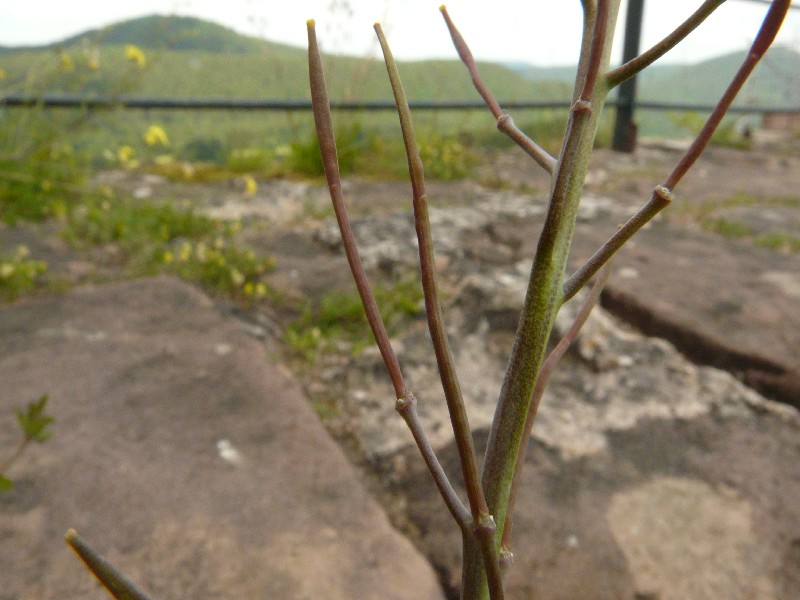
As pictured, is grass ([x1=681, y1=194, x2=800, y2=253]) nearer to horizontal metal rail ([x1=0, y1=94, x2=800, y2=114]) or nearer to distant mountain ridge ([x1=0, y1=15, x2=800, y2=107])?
distant mountain ridge ([x1=0, y1=15, x2=800, y2=107])

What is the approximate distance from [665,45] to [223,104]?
225cm

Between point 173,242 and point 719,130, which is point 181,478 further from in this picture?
point 719,130

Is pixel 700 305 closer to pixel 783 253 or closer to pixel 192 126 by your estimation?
pixel 783 253

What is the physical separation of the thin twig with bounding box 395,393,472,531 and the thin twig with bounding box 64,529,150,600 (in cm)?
14

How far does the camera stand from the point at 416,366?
3.51 feet

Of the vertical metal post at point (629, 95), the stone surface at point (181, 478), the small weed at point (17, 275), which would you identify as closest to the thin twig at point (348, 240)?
the stone surface at point (181, 478)

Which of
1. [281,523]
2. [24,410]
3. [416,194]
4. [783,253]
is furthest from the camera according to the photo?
[783,253]

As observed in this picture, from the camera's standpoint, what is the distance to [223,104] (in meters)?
2.34

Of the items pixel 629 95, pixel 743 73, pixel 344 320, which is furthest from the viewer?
pixel 629 95

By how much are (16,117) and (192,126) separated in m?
0.73

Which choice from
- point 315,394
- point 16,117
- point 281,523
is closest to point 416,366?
point 315,394

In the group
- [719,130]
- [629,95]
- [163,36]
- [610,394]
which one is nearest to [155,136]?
[163,36]

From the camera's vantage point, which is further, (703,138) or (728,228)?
(728,228)

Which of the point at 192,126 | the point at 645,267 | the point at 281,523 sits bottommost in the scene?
the point at 281,523
